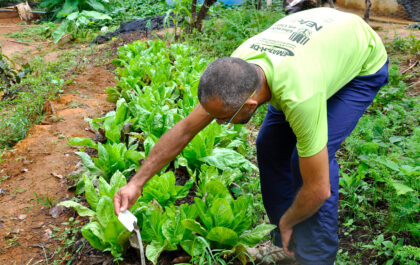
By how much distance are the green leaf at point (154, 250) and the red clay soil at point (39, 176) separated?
0.74 metres

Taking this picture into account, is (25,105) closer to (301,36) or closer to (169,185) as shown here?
(169,185)

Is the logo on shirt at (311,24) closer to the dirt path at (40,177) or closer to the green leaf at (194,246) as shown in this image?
the green leaf at (194,246)

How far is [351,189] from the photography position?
268 centimetres

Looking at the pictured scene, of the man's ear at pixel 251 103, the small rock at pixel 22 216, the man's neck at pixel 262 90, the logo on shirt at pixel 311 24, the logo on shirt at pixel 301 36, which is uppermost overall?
the logo on shirt at pixel 311 24

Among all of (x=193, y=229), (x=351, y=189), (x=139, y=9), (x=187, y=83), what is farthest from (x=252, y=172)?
(x=139, y=9)

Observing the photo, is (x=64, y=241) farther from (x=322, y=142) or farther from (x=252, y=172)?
(x=322, y=142)

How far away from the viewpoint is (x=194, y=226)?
84.1 inches

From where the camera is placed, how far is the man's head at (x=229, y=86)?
1575 mm

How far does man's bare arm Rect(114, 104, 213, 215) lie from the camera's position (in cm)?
196

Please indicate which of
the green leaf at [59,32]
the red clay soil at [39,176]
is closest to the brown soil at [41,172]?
the red clay soil at [39,176]

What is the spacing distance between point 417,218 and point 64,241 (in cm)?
239

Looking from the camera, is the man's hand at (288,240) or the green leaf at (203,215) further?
the green leaf at (203,215)

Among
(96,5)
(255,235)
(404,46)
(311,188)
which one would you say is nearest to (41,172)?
(255,235)

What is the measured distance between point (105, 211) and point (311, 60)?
60.0 inches
